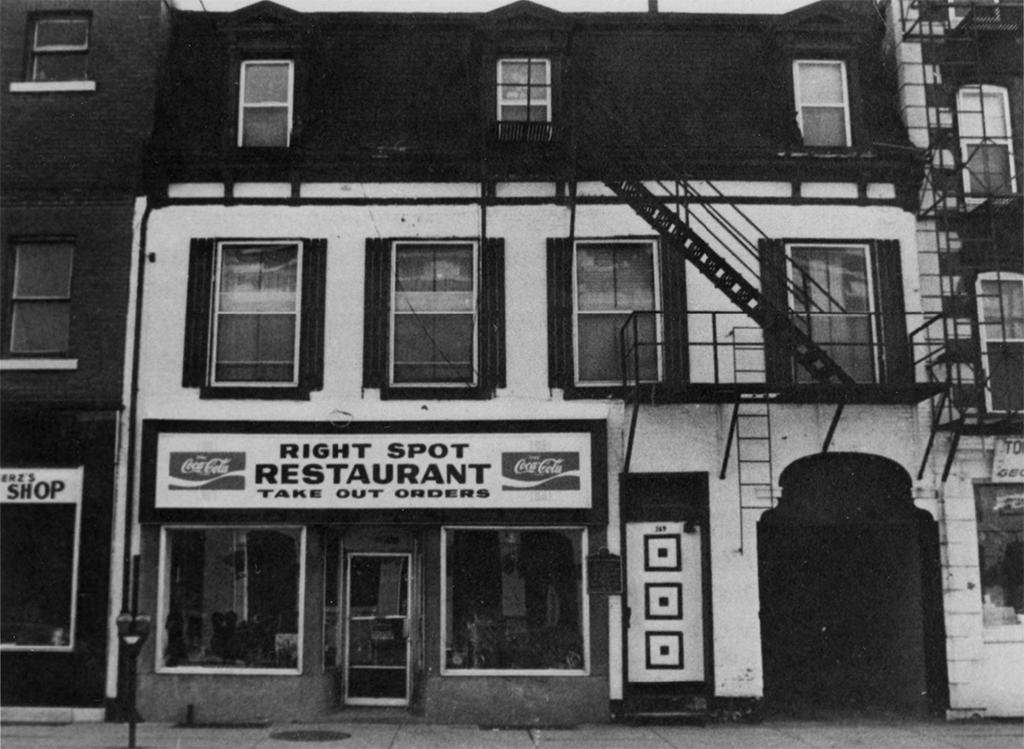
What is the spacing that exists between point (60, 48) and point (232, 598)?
8239 millimetres

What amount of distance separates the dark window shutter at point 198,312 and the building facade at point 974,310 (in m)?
9.75

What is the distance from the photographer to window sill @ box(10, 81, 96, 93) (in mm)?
14422

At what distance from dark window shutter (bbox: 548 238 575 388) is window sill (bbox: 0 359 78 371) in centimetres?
644

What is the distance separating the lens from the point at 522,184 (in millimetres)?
14219

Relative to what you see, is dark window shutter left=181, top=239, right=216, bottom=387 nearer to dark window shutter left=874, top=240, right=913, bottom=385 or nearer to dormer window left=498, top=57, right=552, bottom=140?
dormer window left=498, top=57, right=552, bottom=140

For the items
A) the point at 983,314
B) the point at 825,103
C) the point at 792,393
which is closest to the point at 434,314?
the point at 792,393

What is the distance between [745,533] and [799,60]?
7025 mm

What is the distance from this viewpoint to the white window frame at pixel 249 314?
13.8 m

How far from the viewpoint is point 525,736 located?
1212 cm

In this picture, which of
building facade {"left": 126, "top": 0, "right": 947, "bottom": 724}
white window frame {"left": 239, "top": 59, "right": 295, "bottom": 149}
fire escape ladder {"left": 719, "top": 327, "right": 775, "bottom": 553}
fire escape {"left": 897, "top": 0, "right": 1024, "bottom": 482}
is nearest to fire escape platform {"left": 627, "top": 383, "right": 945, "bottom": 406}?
building facade {"left": 126, "top": 0, "right": 947, "bottom": 724}

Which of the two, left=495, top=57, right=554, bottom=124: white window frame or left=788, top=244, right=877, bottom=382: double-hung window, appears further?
left=495, top=57, right=554, bottom=124: white window frame

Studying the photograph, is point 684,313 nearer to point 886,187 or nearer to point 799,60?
point 886,187

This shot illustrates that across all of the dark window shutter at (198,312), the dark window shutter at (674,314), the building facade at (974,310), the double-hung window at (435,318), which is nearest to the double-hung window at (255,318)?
the dark window shutter at (198,312)

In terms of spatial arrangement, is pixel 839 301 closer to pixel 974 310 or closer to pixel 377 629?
pixel 974 310
